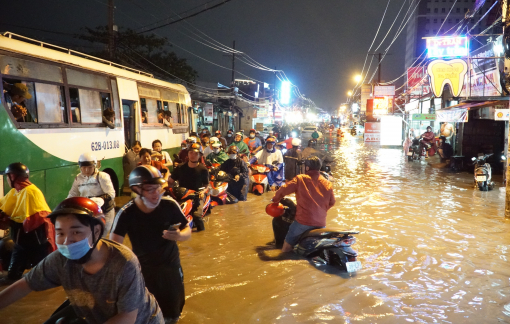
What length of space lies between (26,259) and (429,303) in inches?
195

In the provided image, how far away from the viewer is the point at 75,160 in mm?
8477

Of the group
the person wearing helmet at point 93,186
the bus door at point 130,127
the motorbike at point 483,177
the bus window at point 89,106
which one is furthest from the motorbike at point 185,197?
the motorbike at point 483,177

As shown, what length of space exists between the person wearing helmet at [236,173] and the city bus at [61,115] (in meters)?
2.75

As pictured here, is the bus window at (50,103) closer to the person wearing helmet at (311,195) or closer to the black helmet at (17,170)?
the black helmet at (17,170)

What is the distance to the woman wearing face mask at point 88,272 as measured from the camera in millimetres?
2209

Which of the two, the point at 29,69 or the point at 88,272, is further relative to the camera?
the point at 29,69

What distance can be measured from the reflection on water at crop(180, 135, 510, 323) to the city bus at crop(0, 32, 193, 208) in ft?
9.62

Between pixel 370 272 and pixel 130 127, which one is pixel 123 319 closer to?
pixel 370 272

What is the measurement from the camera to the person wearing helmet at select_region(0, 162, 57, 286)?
497 centimetres

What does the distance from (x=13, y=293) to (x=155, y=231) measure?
53.4 inches

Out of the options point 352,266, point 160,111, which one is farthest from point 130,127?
point 352,266

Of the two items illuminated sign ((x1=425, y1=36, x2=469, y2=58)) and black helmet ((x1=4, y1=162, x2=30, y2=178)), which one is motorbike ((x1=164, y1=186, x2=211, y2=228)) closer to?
black helmet ((x1=4, y1=162, x2=30, y2=178))

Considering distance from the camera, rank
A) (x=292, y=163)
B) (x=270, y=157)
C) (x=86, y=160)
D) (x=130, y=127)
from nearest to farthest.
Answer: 1. (x=86, y=160)
2. (x=270, y=157)
3. (x=130, y=127)
4. (x=292, y=163)

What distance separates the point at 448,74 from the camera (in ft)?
52.7
